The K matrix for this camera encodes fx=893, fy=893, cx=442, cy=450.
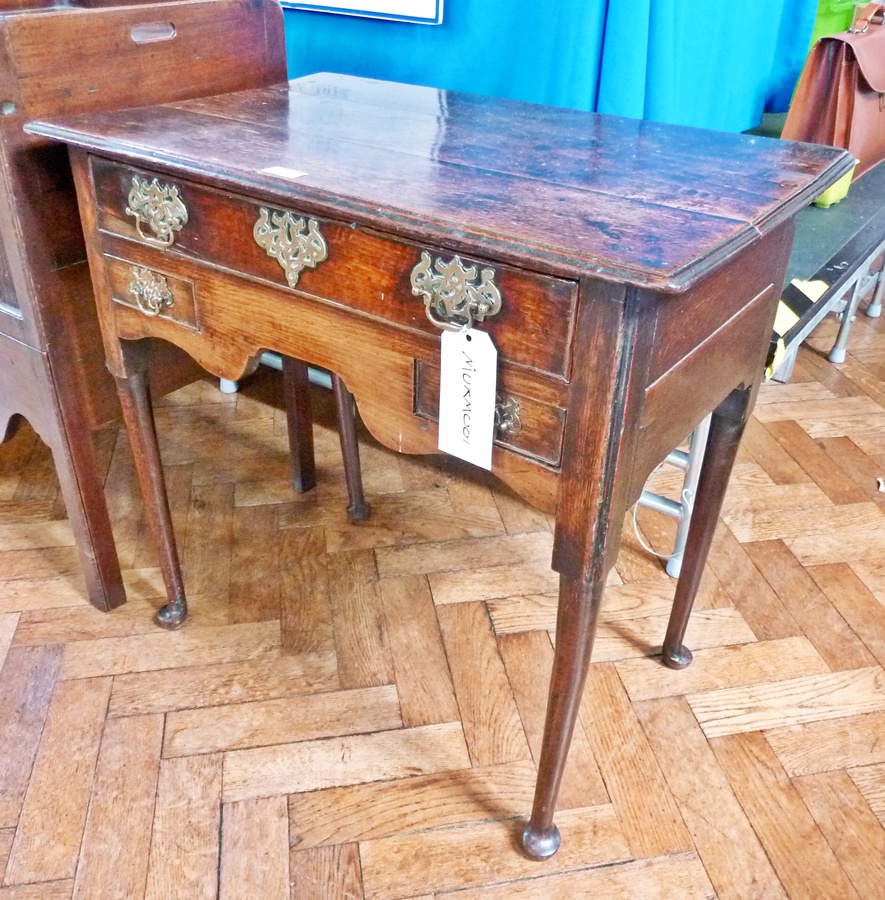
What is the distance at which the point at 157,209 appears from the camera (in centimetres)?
97

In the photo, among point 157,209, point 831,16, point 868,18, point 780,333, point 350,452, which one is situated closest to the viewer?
point 157,209

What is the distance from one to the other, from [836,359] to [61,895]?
2.07 metres

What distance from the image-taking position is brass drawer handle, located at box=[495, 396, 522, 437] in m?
0.81

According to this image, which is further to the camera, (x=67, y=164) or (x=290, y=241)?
(x=67, y=164)

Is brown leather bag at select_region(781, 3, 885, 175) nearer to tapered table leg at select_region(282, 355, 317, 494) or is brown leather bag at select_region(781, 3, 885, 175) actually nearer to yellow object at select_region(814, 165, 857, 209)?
yellow object at select_region(814, 165, 857, 209)

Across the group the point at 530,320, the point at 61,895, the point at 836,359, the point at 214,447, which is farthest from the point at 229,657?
the point at 836,359

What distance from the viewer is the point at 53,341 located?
117 centimetres

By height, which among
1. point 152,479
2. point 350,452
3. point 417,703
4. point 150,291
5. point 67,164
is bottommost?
point 417,703

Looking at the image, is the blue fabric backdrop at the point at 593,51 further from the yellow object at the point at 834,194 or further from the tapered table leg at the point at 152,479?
the tapered table leg at the point at 152,479

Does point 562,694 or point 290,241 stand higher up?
point 290,241

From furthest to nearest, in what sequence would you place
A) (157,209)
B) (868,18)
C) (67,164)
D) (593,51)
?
(868,18), (593,51), (67,164), (157,209)

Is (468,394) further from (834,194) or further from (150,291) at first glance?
(834,194)

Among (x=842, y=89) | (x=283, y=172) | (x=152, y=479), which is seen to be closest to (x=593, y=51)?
(x=842, y=89)

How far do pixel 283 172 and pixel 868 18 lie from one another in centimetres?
141
